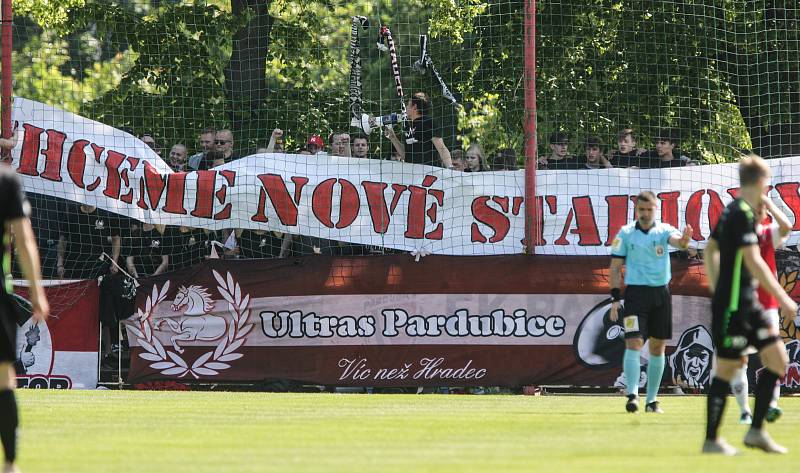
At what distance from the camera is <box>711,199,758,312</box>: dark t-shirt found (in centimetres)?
905

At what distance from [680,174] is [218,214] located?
6097 mm

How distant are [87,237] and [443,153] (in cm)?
493

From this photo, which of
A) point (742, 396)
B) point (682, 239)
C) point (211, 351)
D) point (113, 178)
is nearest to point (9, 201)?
point (742, 396)

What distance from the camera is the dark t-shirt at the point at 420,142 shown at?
1812cm

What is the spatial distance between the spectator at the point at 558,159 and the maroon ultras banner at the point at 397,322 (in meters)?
1.27

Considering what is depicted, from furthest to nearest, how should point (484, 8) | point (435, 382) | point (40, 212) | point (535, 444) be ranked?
point (484, 8)
point (40, 212)
point (435, 382)
point (535, 444)

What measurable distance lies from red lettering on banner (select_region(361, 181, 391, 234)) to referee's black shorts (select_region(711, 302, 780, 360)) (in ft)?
29.8

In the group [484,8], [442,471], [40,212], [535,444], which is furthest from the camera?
[484,8]

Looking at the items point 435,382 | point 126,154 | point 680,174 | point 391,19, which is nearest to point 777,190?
point 680,174

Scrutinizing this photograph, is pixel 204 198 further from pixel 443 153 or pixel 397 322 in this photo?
pixel 443 153

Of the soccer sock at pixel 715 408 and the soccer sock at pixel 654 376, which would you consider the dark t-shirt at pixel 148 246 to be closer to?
the soccer sock at pixel 654 376

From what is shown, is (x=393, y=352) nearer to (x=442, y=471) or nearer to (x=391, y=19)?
(x=391, y=19)

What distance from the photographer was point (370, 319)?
57.8ft

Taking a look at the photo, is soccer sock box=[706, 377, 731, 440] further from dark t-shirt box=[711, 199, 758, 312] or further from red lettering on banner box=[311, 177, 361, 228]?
red lettering on banner box=[311, 177, 361, 228]
